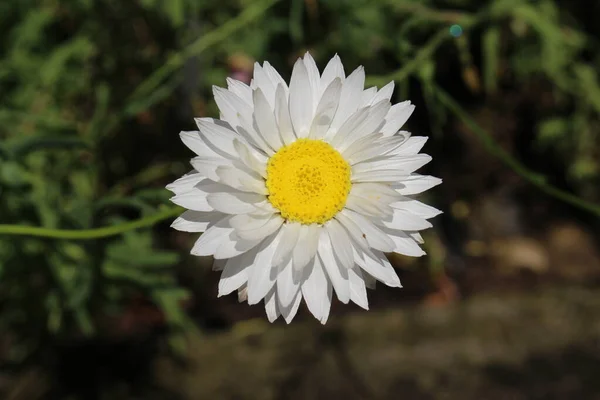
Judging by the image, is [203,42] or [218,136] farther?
[203,42]

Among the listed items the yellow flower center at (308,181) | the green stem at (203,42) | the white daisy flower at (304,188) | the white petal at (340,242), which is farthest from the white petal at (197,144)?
the green stem at (203,42)

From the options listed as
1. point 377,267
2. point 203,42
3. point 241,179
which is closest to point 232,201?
point 241,179

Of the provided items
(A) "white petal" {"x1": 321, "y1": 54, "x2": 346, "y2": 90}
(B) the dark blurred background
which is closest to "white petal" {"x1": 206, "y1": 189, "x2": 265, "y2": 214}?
(A) "white petal" {"x1": 321, "y1": 54, "x2": 346, "y2": 90}

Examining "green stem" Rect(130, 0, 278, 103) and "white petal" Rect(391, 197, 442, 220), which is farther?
"green stem" Rect(130, 0, 278, 103)

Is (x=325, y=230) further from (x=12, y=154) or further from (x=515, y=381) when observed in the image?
(x=515, y=381)

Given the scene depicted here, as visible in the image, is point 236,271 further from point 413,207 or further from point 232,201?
point 413,207

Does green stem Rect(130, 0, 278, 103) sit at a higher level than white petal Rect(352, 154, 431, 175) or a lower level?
higher

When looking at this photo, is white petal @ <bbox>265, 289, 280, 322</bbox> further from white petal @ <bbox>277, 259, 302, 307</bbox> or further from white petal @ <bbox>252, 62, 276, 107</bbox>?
white petal @ <bbox>252, 62, 276, 107</bbox>

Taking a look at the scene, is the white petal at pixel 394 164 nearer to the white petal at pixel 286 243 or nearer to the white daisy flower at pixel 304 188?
the white daisy flower at pixel 304 188
